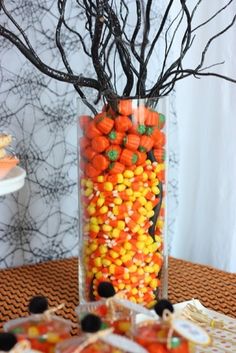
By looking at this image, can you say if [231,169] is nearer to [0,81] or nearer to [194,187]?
[194,187]

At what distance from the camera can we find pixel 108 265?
2.97 ft

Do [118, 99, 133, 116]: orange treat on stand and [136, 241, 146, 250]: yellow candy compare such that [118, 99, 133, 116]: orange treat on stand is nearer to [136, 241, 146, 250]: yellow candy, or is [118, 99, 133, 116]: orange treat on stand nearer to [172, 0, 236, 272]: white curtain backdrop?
[136, 241, 146, 250]: yellow candy

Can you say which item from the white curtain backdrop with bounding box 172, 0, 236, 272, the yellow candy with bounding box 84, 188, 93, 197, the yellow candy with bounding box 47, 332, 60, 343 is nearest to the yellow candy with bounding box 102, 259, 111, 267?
the yellow candy with bounding box 84, 188, 93, 197

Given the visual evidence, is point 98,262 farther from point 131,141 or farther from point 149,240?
point 131,141

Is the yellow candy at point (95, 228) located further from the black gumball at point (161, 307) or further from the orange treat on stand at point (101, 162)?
the black gumball at point (161, 307)

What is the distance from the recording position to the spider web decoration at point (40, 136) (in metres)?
1.20

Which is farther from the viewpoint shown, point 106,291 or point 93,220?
point 93,220


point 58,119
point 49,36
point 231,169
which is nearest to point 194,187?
point 231,169

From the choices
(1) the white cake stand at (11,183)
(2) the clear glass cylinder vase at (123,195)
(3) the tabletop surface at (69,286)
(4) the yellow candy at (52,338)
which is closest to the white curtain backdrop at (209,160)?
(3) the tabletop surface at (69,286)

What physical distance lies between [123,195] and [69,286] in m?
0.28

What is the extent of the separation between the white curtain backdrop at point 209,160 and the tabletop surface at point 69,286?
0.13 m

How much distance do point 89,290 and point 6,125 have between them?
0.43 meters

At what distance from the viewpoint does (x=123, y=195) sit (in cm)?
88

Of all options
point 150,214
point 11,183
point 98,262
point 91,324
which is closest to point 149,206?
point 150,214
